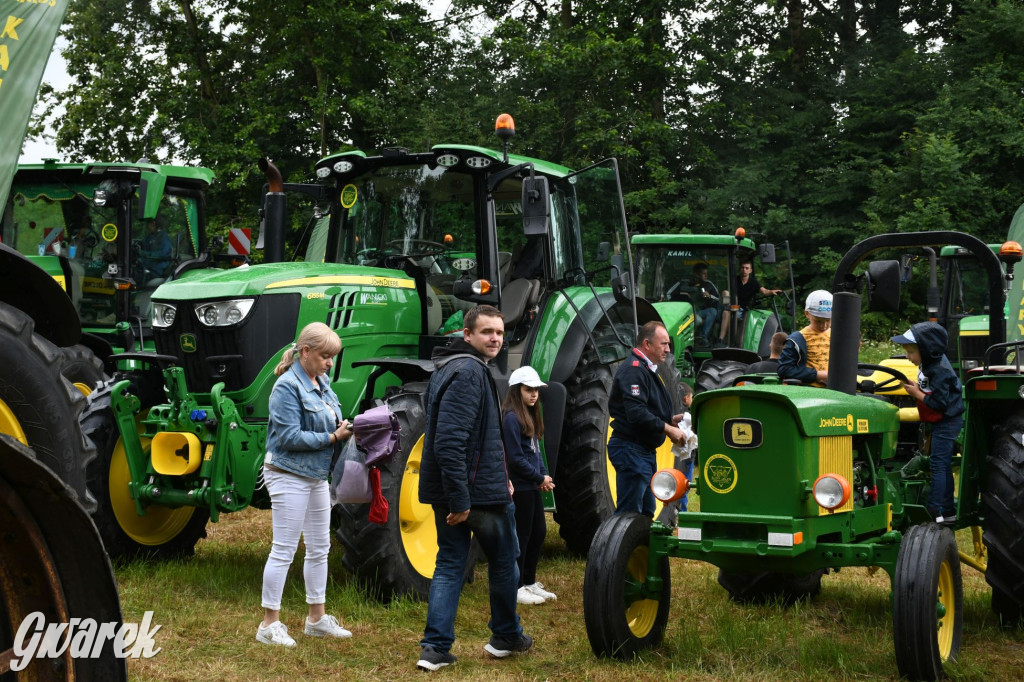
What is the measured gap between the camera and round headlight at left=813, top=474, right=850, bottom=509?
5023 mm

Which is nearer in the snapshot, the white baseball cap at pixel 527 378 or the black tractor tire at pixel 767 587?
the white baseball cap at pixel 527 378

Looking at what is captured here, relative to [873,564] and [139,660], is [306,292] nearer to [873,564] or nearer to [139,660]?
[139,660]

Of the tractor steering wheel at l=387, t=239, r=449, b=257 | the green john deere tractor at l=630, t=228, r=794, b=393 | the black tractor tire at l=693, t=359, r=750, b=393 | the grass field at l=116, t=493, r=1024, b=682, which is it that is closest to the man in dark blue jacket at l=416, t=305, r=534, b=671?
the grass field at l=116, t=493, r=1024, b=682

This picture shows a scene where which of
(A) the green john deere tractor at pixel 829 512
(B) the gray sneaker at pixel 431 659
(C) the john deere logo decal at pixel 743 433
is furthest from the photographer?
(C) the john deere logo decal at pixel 743 433

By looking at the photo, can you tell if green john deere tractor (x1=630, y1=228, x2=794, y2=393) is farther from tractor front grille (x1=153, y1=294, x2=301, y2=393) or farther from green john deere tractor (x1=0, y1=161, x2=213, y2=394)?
tractor front grille (x1=153, y1=294, x2=301, y2=393)

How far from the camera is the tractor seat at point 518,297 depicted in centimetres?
757

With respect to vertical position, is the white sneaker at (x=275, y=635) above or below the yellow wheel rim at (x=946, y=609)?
below

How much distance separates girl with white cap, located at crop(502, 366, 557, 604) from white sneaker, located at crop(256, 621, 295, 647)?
1250mm

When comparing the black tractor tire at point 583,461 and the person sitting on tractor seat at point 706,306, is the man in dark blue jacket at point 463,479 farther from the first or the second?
the person sitting on tractor seat at point 706,306

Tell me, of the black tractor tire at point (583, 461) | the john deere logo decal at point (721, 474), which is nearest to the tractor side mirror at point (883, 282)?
the john deere logo decal at point (721, 474)

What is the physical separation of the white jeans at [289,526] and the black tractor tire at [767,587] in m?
2.34

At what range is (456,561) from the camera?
203 inches

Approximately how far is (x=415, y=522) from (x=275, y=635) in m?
1.28

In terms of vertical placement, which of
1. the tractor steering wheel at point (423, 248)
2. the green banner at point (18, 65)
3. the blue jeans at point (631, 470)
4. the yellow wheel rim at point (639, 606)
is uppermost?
the green banner at point (18, 65)
